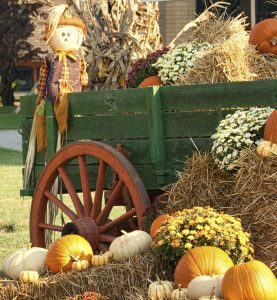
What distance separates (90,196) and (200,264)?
1605mm

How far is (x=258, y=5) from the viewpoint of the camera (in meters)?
17.6

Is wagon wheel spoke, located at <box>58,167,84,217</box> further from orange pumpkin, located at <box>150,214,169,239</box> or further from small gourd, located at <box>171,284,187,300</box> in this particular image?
small gourd, located at <box>171,284,187,300</box>

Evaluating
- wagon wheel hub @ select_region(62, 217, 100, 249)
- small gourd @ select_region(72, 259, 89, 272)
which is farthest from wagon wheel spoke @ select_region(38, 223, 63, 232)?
small gourd @ select_region(72, 259, 89, 272)

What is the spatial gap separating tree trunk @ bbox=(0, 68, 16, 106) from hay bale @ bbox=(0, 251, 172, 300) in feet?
107

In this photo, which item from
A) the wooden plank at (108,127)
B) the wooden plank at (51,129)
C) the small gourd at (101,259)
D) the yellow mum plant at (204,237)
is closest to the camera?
the yellow mum plant at (204,237)

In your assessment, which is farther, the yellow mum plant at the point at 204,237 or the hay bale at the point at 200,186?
the hay bale at the point at 200,186

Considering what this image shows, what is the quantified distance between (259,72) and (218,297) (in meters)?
2.07

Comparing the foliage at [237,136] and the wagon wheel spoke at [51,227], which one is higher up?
the foliage at [237,136]

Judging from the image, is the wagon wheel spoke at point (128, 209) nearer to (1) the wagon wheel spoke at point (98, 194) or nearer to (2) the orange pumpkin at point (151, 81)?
(1) the wagon wheel spoke at point (98, 194)

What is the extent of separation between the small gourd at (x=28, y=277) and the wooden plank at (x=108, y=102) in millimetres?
1279

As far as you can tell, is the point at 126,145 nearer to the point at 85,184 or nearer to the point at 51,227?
the point at 85,184

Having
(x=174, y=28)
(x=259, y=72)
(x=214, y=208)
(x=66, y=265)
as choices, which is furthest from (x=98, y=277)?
(x=174, y=28)

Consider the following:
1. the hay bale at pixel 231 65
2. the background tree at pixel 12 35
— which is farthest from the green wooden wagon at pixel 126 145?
the background tree at pixel 12 35

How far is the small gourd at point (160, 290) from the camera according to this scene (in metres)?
4.93
